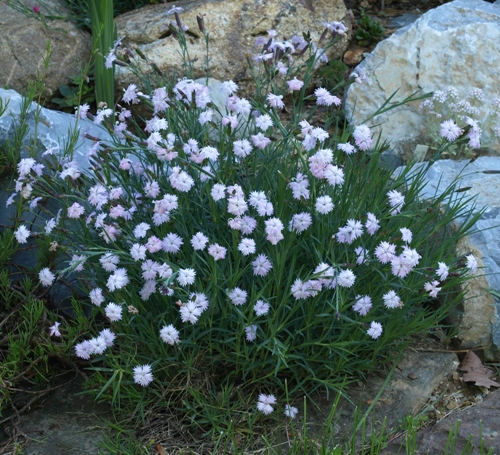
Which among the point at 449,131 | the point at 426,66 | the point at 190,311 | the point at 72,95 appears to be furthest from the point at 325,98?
the point at 72,95

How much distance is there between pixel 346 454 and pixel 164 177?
47.8 inches

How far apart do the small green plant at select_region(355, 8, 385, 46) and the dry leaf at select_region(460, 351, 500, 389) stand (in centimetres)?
301

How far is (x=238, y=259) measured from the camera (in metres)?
2.50

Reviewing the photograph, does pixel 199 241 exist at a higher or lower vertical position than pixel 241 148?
lower

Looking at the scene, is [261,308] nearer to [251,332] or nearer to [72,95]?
[251,332]

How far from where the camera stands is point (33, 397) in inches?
112

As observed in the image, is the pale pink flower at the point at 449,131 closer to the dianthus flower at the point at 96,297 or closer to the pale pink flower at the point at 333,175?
the pale pink flower at the point at 333,175

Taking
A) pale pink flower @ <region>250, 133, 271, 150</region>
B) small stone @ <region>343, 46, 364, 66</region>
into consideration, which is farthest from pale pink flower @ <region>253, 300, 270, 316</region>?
small stone @ <region>343, 46, 364, 66</region>

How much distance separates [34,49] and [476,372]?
11.4ft

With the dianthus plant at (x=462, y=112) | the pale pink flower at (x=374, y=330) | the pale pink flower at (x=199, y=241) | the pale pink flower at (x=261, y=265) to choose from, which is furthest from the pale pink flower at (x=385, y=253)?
the dianthus plant at (x=462, y=112)

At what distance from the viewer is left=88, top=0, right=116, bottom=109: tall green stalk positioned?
168 inches

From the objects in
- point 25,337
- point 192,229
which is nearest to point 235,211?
point 192,229

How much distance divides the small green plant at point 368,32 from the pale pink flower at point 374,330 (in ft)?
11.2

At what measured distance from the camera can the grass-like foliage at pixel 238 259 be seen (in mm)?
2436
